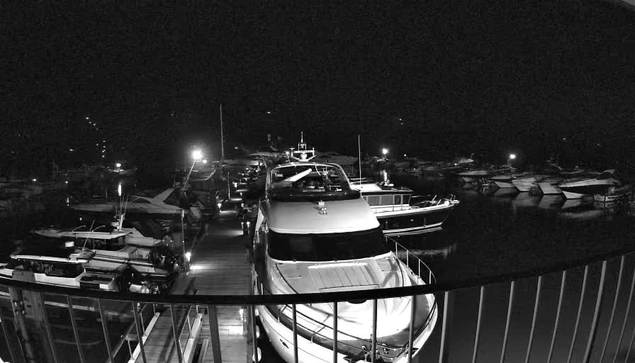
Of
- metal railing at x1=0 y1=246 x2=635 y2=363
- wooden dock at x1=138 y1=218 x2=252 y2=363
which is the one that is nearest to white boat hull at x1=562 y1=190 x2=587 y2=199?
metal railing at x1=0 y1=246 x2=635 y2=363

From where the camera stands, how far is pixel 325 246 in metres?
6.81

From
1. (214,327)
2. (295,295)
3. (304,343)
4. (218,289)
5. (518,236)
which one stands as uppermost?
(295,295)

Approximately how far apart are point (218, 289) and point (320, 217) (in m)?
3.69

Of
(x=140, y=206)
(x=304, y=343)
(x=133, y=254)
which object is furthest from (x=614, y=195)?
(x=140, y=206)

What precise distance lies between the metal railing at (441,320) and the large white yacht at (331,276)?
29 centimetres

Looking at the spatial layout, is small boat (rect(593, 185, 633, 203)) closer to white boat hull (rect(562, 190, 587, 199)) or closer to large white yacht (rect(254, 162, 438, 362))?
white boat hull (rect(562, 190, 587, 199))

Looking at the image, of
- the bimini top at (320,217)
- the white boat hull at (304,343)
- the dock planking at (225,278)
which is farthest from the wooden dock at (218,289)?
the bimini top at (320,217)

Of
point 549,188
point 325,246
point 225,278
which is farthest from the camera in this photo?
point 549,188

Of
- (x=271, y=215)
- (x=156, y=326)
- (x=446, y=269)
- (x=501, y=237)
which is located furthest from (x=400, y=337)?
(x=501, y=237)

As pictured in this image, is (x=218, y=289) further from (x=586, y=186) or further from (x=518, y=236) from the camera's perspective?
(x=586, y=186)

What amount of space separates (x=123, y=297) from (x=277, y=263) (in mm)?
4919

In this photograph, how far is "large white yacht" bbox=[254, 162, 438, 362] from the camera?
4906 mm

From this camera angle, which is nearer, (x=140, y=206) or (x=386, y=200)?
(x=386, y=200)

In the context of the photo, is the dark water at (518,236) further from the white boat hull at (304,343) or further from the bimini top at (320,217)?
the white boat hull at (304,343)
